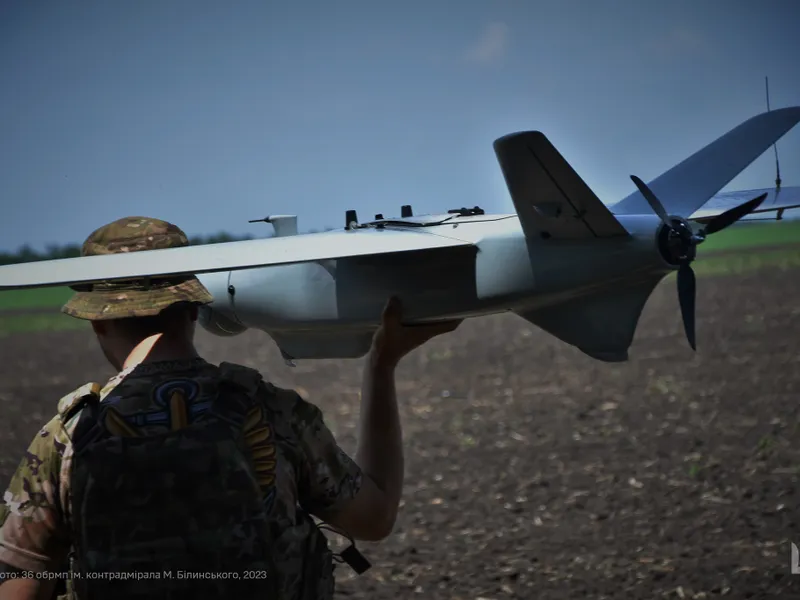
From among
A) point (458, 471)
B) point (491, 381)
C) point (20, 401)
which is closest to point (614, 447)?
point (458, 471)

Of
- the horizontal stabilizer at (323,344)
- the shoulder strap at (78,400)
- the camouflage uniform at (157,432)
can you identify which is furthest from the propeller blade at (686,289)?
the shoulder strap at (78,400)

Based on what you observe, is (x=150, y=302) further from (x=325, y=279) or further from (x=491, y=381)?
(x=491, y=381)

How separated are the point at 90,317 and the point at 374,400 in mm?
836

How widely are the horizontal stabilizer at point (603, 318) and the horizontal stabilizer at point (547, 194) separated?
249 millimetres

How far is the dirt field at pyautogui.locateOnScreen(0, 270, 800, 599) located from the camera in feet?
19.0

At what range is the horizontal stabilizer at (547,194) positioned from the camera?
2381mm

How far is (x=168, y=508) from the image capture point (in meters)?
1.97

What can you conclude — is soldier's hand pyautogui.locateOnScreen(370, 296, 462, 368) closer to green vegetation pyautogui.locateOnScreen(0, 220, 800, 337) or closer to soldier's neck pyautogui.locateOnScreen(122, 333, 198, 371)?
soldier's neck pyautogui.locateOnScreen(122, 333, 198, 371)

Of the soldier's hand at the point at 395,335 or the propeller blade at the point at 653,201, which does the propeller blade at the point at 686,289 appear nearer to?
the propeller blade at the point at 653,201

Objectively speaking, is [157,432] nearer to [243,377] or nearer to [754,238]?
[243,377]

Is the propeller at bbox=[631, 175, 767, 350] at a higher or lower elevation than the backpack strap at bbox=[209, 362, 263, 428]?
higher

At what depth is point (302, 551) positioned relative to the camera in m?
2.15

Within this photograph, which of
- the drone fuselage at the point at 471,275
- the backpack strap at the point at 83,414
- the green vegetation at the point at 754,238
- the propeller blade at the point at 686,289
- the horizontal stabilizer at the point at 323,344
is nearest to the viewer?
the backpack strap at the point at 83,414

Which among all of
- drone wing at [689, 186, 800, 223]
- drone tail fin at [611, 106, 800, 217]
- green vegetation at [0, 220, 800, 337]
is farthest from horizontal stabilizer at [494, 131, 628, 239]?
green vegetation at [0, 220, 800, 337]
